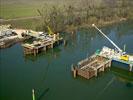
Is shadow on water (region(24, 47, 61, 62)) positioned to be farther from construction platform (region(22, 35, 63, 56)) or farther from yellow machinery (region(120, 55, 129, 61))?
yellow machinery (region(120, 55, 129, 61))

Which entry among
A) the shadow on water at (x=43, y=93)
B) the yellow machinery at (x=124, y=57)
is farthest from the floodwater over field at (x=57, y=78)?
the yellow machinery at (x=124, y=57)

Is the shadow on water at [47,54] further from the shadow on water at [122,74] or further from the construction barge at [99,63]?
the shadow on water at [122,74]

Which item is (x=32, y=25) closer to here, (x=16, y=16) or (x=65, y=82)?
(x=16, y=16)

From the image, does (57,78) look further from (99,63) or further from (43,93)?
(99,63)

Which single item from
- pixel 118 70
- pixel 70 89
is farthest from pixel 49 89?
pixel 118 70

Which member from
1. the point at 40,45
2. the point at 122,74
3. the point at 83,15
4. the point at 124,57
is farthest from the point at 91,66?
the point at 83,15

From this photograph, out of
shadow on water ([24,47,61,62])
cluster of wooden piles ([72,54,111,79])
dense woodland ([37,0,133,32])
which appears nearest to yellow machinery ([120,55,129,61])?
cluster of wooden piles ([72,54,111,79])
